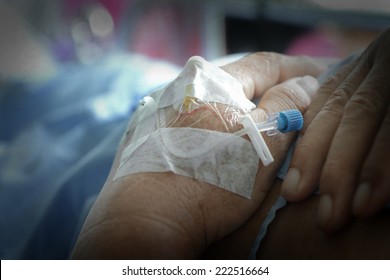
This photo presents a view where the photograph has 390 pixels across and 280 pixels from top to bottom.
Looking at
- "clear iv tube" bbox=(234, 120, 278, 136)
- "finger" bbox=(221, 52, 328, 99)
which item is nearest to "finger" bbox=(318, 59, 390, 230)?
"clear iv tube" bbox=(234, 120, 278, 136)

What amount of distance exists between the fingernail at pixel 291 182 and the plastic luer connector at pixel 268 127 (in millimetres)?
36

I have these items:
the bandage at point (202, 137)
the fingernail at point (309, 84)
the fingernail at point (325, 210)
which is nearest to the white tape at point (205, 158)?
the bandage at point (202, 137)

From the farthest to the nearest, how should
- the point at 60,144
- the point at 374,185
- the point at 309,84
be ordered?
the point at 60,144
the point at 309,84
the point at 374,185

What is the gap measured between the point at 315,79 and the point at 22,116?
908mm

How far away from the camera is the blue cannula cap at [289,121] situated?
722 mm

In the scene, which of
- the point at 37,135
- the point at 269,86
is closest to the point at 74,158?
the point at 37,135

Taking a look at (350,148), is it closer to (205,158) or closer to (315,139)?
(315,139)

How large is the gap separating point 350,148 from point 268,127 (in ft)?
0.48

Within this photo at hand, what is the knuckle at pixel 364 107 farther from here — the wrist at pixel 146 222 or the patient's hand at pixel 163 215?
the wrist at pixel 146 222

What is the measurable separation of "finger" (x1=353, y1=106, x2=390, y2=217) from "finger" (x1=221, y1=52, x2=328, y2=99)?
315 mm

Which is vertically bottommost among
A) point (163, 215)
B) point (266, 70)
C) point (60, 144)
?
point (60, 144)

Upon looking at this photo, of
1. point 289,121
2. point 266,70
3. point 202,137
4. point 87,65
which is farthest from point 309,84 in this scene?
point 87,65

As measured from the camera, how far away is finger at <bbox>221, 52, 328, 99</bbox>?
0.88 m

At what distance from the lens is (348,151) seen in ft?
2.08
